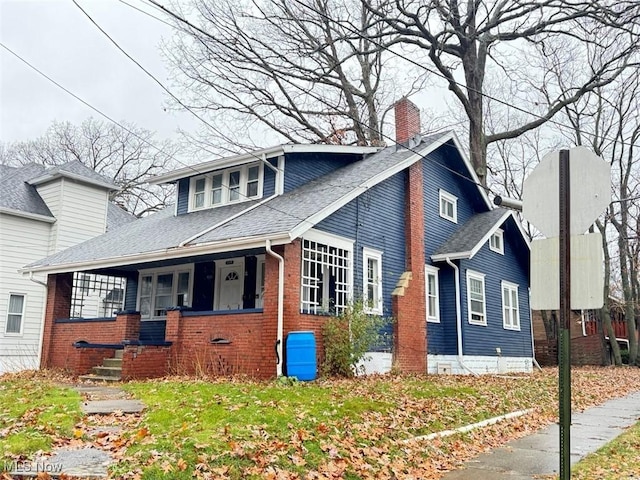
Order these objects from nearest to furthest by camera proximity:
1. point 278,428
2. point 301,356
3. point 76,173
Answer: point 278,428 → point 301,356 → point 76,173

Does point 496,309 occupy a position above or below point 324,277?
below

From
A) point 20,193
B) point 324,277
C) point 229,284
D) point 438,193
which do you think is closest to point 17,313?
point 20,193

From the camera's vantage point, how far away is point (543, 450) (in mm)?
6953

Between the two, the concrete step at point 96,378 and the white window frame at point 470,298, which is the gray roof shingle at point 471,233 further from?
the concrete step at point 96,378

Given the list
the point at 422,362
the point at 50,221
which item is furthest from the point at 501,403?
the point at 50,221

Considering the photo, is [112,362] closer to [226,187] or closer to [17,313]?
[226,187]

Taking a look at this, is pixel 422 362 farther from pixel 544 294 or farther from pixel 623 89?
pixel 623 89

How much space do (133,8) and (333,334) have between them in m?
7.59

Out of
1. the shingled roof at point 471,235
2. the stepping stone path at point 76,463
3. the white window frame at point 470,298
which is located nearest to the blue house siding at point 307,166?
the shingled roof at point 471,235

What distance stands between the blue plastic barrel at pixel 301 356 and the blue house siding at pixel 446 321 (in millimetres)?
6374

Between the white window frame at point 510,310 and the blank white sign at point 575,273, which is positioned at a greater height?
the white window frame at point 510,310

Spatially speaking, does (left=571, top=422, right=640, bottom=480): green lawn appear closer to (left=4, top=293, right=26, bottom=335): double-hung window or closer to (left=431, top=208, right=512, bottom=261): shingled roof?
(left=431, top=208, right=512, bottom=261): shingled roof

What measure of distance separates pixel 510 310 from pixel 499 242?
8.66 ft

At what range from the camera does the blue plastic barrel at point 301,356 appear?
11.2m
